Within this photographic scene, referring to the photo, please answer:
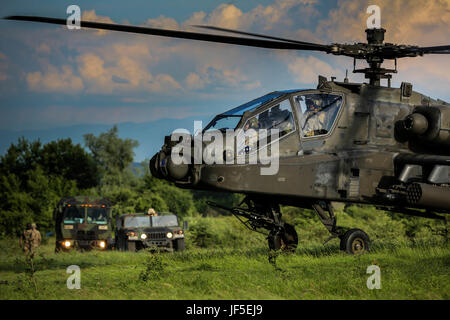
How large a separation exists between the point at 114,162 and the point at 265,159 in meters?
64.6

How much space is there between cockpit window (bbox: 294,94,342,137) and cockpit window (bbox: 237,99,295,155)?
0.26 meters

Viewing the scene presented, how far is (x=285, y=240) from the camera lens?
13281 millimetres

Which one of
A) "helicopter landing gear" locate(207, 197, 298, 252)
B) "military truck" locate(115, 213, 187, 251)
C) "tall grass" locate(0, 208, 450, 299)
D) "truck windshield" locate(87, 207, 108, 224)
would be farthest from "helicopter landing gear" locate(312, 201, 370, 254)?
"truck windshield" locate(87, 207, 108, 224)

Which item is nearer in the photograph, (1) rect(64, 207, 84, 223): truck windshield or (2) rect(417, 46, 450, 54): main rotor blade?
(2) rect(417, 46, 450, 54): main rotor blade

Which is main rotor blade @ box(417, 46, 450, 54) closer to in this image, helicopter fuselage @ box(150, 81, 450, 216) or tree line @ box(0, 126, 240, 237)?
helicopter fuselage @ box(150, 81, 450, 216)

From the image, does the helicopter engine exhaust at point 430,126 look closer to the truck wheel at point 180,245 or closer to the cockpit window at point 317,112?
the cockpit window at point 317,112

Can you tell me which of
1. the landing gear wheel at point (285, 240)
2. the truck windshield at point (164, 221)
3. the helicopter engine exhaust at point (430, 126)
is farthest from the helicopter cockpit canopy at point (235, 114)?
the truck windshield at point (164, 221)

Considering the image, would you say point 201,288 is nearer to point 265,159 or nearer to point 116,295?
point 116,295

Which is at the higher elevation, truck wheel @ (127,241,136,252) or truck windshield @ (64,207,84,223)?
truck windshield @ (64,207,84,223)

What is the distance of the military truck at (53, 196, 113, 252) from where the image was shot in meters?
27.2

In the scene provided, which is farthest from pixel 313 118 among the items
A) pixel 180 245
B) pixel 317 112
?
pixel 180 245

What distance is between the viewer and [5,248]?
2353cm

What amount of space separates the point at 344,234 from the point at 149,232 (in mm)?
12280
